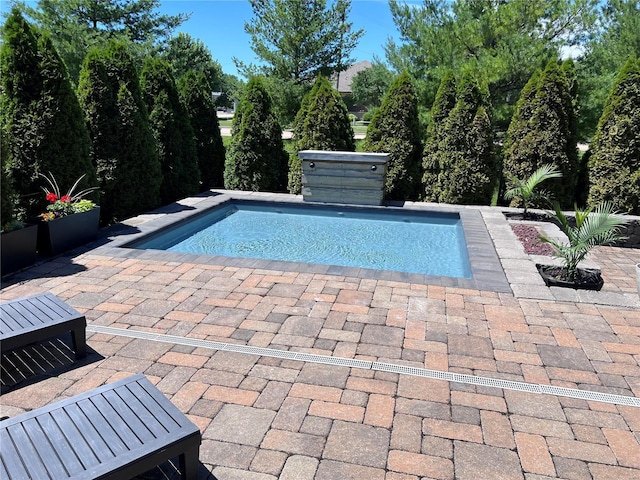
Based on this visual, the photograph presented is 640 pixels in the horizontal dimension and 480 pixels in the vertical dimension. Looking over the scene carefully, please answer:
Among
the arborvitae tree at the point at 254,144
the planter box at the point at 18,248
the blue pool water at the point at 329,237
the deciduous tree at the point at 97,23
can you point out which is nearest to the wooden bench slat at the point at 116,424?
the planter box at the point at 18,248

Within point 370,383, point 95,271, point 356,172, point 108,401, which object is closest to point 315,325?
point 370,383

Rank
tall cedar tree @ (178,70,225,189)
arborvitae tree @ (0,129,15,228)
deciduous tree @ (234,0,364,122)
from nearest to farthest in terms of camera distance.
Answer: arborvitae tree @ (0,129,15,228) < tall cedar tree @ (178,70,225,189) < deciduous tree @ (234,0,364,122)

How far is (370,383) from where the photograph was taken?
3010 mm

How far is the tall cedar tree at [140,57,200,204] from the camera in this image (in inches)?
336

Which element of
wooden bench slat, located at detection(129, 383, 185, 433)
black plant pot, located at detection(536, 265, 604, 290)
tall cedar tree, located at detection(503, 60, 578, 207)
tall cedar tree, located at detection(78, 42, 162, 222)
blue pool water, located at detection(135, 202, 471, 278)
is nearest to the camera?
wooden bench slat, located at detection(129, 383, 185, 433)

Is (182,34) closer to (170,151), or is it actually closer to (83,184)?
(170,151)

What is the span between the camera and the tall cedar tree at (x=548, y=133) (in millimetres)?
8109

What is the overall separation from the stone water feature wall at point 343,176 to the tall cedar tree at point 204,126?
93.8 inches

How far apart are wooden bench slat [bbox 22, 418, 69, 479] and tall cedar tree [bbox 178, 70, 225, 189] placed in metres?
8.33

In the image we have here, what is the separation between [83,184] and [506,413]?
20.0 feet

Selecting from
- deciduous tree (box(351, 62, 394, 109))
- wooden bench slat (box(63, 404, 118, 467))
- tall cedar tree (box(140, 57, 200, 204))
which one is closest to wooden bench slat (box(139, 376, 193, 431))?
wooden bench slat (box(63, 404, 118, 467))

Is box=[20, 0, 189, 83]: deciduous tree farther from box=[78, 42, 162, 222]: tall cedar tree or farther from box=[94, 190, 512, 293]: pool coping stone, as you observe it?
box=[94, 190, 512, 293]: pool coping stone

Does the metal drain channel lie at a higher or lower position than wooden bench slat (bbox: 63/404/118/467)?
lower

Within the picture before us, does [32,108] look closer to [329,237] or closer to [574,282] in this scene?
[329,237]
